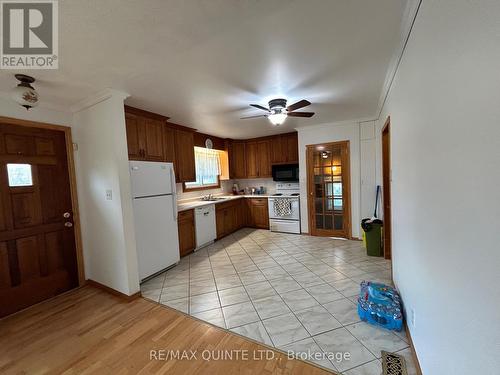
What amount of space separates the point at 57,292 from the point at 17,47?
2.72m

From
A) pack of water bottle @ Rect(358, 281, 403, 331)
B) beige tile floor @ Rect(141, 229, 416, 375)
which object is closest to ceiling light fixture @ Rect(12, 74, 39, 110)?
beige tile floor @ Rect(141, 229, 416, 375)

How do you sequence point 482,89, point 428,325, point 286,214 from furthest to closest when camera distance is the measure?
point 286,214 → point 428,325 → point 482,89

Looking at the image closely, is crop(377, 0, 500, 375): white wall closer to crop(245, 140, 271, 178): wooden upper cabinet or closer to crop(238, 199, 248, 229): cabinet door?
crop(245, 140, 271, 178): wooden upper cabinet

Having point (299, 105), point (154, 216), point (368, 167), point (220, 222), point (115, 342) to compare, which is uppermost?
point (299, 105)

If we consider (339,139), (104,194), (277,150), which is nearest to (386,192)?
(339,139)

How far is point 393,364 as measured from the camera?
4.87ft

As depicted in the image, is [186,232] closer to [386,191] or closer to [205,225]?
[205,225]

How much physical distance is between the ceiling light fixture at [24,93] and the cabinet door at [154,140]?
1.21 metres

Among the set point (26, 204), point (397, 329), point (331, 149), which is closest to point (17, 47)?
point (26, 204)

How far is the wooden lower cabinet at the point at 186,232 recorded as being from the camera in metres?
3.60

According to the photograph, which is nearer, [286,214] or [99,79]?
[99,79]

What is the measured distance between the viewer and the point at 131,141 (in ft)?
9.23

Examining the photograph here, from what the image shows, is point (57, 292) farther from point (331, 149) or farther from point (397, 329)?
point (331, 149)

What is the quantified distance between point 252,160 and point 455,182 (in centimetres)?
476
